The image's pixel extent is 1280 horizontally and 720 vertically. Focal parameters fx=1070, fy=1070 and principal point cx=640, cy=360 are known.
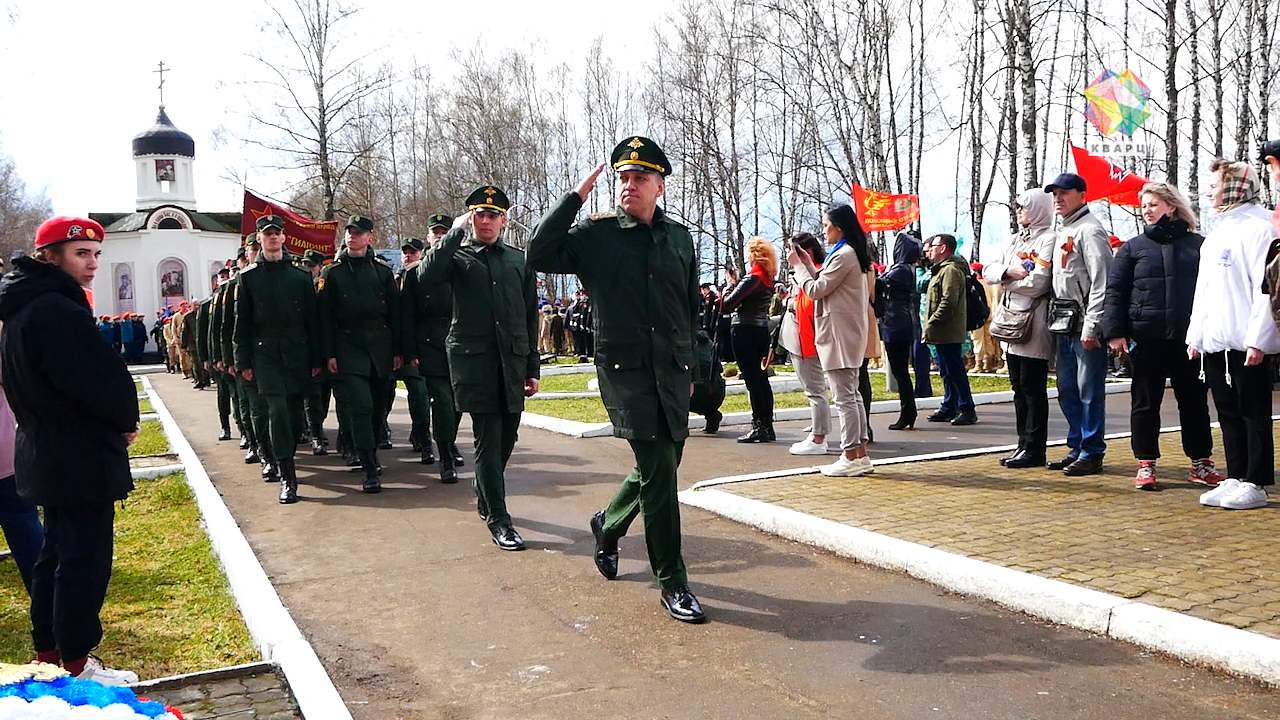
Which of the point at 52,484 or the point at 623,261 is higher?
the point at 623,261

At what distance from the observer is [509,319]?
6918 millimetres

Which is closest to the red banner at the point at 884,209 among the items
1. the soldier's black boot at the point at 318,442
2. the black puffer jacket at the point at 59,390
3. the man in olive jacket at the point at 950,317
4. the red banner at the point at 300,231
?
the man in olive jacket at the point at 950,317

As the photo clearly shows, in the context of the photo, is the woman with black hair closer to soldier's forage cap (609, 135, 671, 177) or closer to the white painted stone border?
soldier's forage cap (609, 135, 671, 177)

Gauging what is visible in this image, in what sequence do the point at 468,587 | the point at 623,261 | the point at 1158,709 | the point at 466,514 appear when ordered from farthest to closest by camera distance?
the point at 466,514, the point at 468,587, the point at 623,261, the point at 1158,709

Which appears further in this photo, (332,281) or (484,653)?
(332,281)

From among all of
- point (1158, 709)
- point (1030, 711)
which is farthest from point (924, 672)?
point (1158, 709)

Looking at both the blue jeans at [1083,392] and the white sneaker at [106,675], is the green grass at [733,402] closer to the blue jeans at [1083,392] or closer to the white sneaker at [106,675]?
the blue jeans at [1083,392]

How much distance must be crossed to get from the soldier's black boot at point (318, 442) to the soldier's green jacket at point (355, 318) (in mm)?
2269

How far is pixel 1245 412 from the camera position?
6492 millimetres

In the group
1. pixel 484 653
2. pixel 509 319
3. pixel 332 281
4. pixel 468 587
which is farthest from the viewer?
pixel 332 281

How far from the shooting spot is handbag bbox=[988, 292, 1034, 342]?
8023 millimetres

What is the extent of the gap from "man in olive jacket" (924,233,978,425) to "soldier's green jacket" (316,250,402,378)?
19.2 ft

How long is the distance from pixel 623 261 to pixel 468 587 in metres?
1.93

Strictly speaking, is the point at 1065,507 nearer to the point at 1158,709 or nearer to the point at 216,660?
the point at 1158,709
